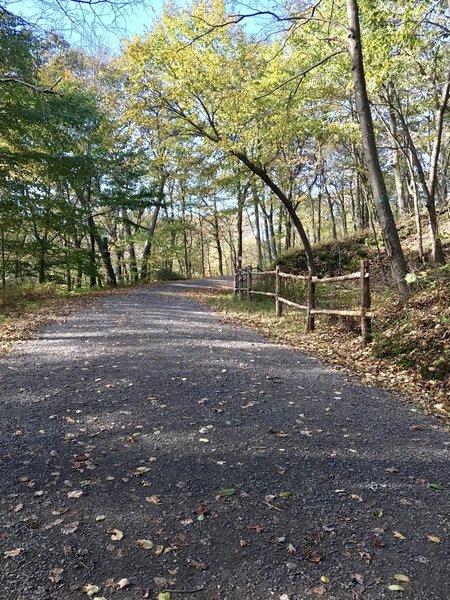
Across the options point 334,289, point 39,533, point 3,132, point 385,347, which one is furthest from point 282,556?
point 3,132

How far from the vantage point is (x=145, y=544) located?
2.36m

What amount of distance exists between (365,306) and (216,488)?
15.9 feet

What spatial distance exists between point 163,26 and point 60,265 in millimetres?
10458

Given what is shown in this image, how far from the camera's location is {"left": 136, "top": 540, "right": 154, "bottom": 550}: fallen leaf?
2334mm

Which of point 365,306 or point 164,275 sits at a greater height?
point 164,275

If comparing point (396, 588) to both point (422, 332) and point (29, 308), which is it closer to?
point (422, 332)

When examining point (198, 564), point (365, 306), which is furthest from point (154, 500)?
point (365, 306)

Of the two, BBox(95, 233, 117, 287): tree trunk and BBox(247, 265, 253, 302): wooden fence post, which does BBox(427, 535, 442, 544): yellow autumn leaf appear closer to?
BBox(247, 265, 253, 302): wooden fence post

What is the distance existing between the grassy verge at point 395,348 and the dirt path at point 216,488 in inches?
18.6

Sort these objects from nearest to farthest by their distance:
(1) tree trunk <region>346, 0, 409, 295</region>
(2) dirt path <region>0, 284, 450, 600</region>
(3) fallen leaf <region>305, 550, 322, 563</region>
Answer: (2) dirt path <region>0, 284, 450, 600</region> → (3) fallen leaf <region>305, 550, 322, 563</region> → (1) tree trunk <region>346, 0, 409, 295</region>

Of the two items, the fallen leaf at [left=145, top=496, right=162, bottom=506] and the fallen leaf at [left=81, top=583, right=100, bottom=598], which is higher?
the fallen leaf at [left=145, top=496, right=162, bottom=506]

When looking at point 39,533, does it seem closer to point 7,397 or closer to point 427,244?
point 7,397

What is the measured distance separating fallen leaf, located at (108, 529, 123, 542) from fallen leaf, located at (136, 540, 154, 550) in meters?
0.11

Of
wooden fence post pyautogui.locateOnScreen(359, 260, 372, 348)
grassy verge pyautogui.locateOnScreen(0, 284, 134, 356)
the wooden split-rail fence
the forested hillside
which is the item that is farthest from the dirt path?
the forested hillside
